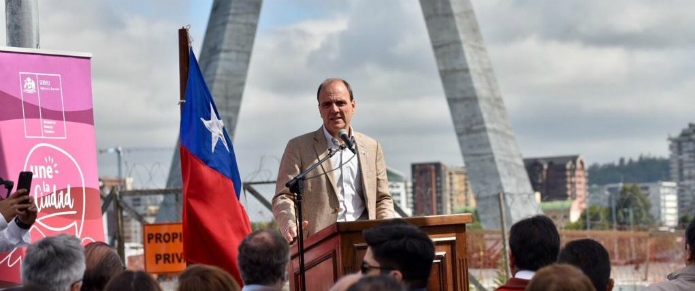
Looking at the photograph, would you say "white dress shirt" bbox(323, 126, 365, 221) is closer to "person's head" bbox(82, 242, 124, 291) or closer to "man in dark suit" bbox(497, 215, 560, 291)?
"man in dark suit" bbox(497, 215, 560, 291)

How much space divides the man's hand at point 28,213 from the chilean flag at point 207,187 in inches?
46.1

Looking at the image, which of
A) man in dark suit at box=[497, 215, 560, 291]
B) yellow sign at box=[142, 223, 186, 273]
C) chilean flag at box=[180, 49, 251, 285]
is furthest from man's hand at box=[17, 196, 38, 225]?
yellow sign at box=[142, 223, 186, 273]

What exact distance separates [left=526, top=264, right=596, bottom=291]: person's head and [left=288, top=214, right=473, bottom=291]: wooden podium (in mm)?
1578

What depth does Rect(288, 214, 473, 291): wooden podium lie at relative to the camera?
540 cm

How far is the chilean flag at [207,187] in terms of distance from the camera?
22.9 ft

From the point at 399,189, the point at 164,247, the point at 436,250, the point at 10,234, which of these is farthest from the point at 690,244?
the point at 399,189

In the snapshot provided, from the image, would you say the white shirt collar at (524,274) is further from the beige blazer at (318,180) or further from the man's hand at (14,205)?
the man's hand at (14,205)

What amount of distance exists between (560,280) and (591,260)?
0.96m

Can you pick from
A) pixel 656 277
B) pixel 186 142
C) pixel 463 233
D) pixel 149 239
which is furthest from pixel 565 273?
pixel 656 277

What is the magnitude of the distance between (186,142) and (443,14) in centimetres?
1026

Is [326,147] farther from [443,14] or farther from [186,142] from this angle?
[443,14]

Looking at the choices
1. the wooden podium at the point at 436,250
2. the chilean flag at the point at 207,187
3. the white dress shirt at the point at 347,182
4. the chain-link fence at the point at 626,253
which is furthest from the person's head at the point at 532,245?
the chain-link fence at the point at 626,253

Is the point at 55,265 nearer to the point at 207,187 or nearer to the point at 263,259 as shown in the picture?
the point at 263,259

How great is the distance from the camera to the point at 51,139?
7152 millimetres
